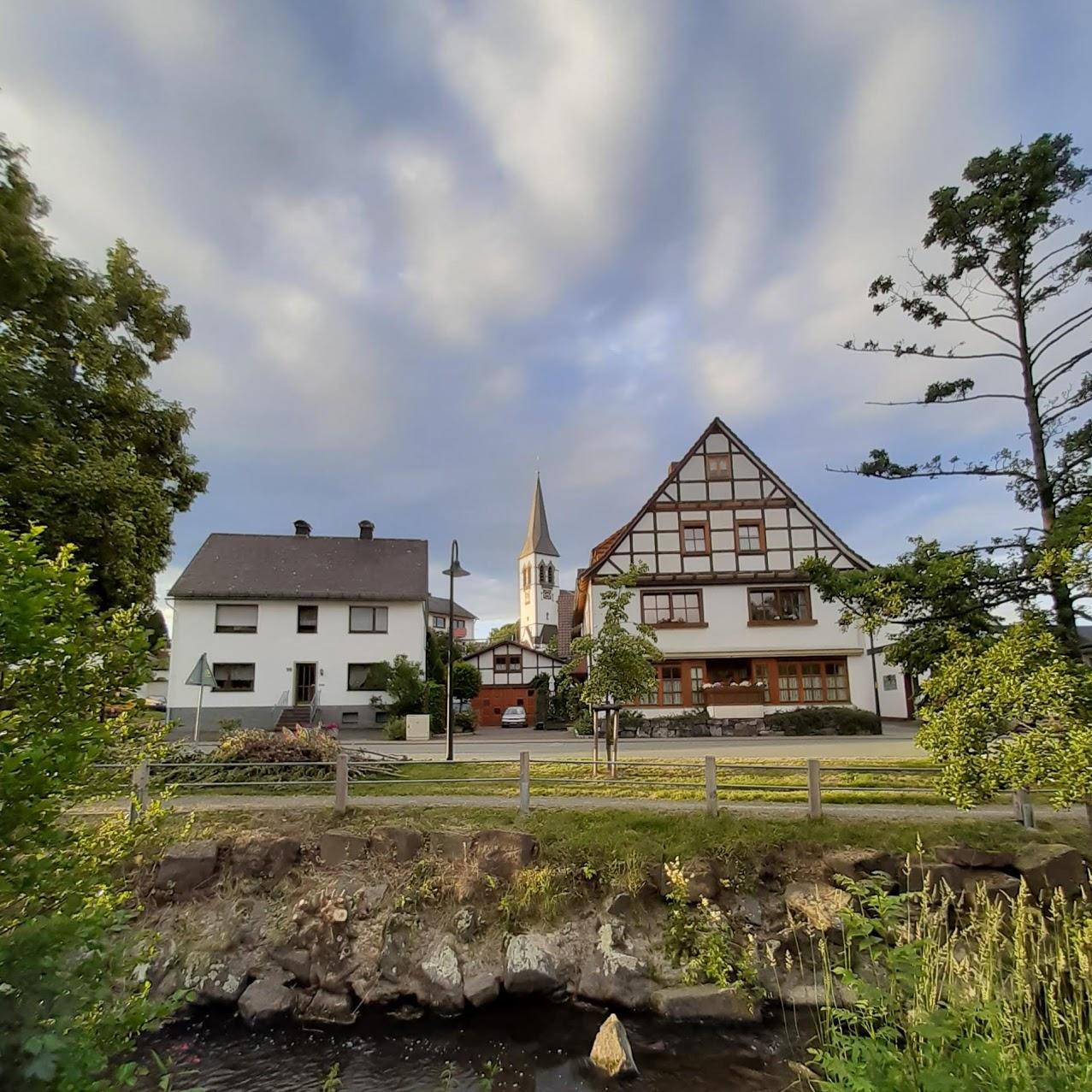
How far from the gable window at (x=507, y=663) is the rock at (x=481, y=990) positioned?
105ft

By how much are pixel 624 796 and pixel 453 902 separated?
367cm

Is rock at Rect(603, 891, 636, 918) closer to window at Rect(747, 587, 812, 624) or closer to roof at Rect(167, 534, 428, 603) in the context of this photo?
window at Rect(747, 587, 812, 624)

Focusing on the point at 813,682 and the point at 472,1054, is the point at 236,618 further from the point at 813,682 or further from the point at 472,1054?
the point at 472,1054

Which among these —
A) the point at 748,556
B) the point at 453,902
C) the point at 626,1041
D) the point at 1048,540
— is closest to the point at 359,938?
the point at 453,902

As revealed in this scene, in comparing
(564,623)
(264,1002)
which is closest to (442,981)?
(264,1002)

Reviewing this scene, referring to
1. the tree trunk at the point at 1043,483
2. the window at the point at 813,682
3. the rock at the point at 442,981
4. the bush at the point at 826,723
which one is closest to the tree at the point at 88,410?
the rock at the point at 442,981

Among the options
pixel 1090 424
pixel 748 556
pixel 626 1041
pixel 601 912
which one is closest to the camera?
pixel 626 1041

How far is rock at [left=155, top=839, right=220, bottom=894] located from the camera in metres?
8.27

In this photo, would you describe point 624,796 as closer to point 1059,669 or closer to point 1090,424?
point 1059,669

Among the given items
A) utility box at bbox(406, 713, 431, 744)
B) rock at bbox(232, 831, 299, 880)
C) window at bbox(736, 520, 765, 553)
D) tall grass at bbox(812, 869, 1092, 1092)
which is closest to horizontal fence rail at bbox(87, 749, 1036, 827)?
rock at bbox(232, 831, 299, 880)

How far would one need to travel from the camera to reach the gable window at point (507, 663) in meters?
38.8

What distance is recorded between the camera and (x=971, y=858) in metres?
7.57

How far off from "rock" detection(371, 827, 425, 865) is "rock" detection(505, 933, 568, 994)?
1.93 metres

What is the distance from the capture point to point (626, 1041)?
5922mm
